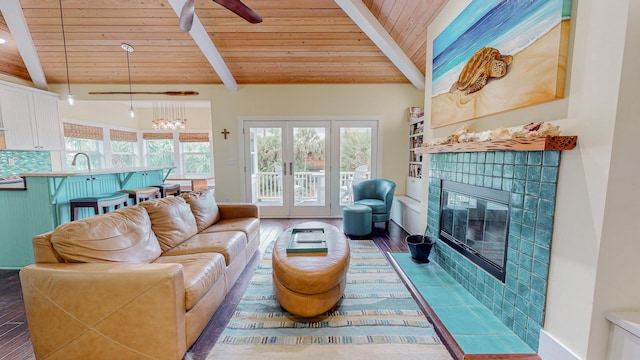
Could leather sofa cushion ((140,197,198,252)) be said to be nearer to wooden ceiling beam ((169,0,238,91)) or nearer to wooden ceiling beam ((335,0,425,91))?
wooden ceiling beam ((169,0,238,91))

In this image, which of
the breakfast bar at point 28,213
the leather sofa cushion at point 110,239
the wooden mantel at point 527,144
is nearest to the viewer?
the wooden mantel at point 527,144

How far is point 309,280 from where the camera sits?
1813mm

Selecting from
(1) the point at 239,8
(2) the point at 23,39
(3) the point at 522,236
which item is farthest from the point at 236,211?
(2) the point at 23,39

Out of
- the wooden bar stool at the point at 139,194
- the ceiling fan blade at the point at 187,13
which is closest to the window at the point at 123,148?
the wooden bar stool at the point at 139,194

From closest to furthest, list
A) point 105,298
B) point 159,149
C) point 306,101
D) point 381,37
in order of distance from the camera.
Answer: point 105,298, point 381,37, point 306,101, point 159,149

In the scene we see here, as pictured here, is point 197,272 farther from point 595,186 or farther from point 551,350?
point 595,186

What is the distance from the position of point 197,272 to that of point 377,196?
3229 millimetres

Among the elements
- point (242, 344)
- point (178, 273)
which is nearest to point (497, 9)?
point (178, 273)

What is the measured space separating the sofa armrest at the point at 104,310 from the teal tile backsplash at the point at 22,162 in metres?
Answer: 4.63

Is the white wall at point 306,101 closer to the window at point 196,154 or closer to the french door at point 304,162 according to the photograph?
the french door at point 304,162

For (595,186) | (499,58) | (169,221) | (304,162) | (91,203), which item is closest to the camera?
(595,186)

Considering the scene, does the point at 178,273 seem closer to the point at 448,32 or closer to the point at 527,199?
the point at 527,199

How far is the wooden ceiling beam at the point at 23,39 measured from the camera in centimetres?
334

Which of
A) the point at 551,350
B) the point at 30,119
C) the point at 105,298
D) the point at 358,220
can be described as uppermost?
the point at 30,119
